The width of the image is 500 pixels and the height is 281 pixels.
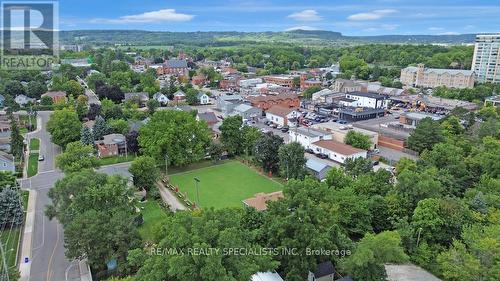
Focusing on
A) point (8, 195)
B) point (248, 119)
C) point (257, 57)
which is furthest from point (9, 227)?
point (257, 57)

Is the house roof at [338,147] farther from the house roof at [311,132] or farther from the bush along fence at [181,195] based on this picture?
the bush along fence at [181,195]

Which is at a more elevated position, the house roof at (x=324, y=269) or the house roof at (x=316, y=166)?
the house roof at (x=316, y=166)

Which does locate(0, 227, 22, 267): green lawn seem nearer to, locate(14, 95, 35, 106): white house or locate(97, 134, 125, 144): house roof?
locate(97, 134, 125, 144): house roof

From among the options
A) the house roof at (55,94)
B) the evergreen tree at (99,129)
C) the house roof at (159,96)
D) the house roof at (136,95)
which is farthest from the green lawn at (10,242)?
the house roof at (55,94)

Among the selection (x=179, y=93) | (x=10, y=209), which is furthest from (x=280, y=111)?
(x=10, y=209)

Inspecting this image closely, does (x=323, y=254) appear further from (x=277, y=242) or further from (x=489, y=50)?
(x=489, y=50)

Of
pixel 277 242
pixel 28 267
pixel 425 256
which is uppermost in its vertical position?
pixel 277 242
